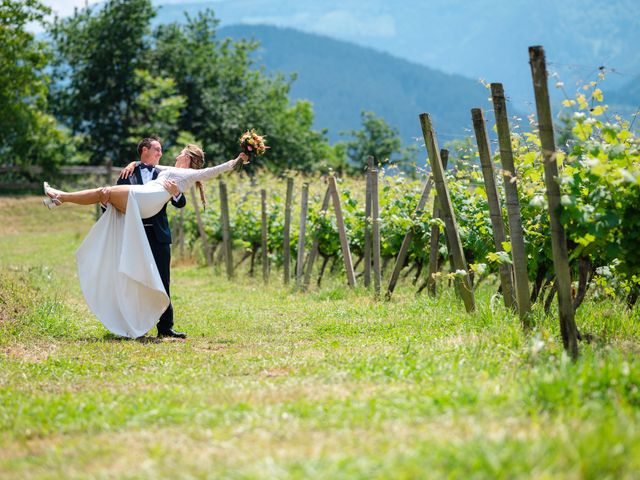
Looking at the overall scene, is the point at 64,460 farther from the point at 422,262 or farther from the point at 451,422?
the point at 422,262

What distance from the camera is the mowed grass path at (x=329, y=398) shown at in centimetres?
365

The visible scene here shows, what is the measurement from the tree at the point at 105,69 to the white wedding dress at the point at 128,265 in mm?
40159

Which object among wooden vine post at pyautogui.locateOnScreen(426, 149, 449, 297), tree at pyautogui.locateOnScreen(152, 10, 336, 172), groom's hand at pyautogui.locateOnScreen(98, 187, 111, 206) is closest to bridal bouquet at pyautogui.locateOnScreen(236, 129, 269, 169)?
groom's hand at pyautogui.locateOnScreen(98, 187, 111, 206)

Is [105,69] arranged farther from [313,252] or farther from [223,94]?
[313,252]

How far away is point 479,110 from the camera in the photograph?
24.2ft

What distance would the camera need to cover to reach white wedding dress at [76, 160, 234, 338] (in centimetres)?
848

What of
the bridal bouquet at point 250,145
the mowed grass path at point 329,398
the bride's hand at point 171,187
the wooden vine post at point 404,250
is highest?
the bridal bouquet at point 250,145

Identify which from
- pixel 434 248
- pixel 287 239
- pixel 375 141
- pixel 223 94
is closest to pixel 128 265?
pixel 434 248

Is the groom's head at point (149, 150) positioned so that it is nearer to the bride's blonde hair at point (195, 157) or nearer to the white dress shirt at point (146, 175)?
the white dress shirt at point (146, 175)

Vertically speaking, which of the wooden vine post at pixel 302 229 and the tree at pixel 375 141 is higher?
the tree at pixel 375 141

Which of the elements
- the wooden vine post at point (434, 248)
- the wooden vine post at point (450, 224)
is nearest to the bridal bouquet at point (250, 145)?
the wooden vine post at point (450, 224)

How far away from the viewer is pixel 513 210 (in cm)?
670

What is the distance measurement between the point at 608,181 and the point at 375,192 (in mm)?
5553

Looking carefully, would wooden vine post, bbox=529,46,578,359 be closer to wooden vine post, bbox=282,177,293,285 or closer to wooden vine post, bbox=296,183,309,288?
wooden vine post, bbox=296,183,309,288
